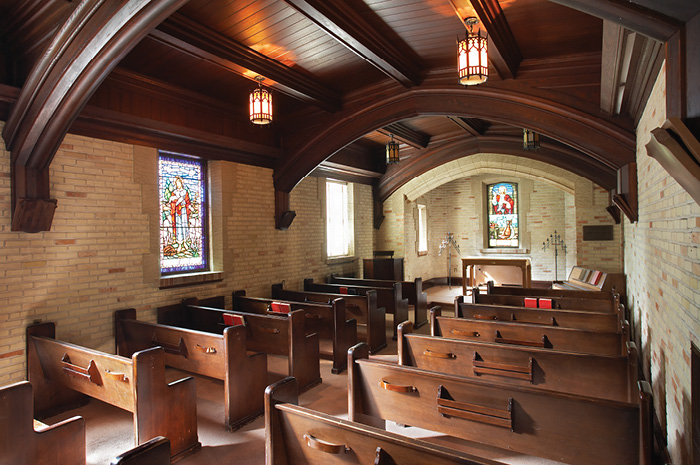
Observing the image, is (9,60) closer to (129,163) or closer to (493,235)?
(129,163)

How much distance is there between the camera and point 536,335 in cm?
350

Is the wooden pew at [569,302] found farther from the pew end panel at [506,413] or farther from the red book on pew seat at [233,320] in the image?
the pew end panel at [506,413]

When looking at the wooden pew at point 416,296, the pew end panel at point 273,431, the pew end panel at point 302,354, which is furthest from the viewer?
the wooden pew at point 416,296

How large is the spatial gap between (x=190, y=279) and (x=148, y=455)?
4.03 metres

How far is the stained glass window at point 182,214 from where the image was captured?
5.25 meters

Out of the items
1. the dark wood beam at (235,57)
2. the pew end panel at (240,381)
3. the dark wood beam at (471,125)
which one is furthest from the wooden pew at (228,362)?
the dark wood beam at (471,125)

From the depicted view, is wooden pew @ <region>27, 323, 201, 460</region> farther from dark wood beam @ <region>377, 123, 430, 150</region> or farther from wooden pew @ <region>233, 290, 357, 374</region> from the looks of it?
dark wood beam @ <region>377, 123, 430, 150</region>

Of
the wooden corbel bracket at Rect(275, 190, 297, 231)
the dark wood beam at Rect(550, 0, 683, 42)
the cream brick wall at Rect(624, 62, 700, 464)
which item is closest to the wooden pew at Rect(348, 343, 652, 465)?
the cream brick wall at Rect(624, 62, 700, 464)

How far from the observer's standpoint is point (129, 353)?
4.50 m

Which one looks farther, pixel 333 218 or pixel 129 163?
pixel 333 218

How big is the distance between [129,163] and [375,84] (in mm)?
3165

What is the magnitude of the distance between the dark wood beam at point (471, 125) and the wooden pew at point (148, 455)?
6122 mm

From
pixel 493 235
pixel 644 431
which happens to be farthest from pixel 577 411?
pixel 493 235

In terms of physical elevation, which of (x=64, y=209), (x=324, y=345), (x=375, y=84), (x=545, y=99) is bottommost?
(x=324, y=345)
